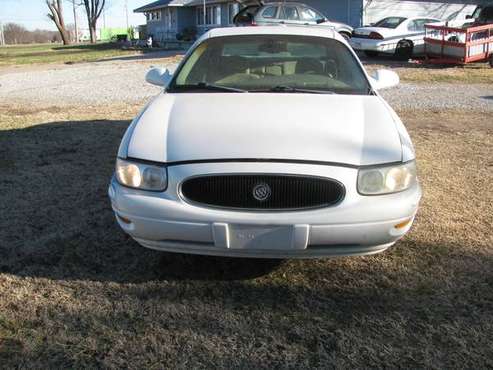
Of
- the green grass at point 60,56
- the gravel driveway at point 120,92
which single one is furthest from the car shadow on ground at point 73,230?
the green grass at point 60,56

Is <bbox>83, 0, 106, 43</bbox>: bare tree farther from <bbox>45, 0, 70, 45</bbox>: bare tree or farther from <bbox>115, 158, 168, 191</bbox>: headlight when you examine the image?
<bbox>115, 158, 168, 191</bbox>: headlight

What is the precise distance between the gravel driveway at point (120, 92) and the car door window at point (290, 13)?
6103 millimetres

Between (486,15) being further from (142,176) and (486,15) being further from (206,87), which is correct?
(142,176)

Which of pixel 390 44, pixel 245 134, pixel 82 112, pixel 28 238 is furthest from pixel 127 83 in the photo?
pixel 245 134

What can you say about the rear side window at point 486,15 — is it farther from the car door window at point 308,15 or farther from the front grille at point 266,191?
the front grille at point 266,191

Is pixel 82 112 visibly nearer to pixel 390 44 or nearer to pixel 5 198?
pixel 5 198

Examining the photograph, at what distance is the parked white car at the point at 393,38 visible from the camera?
16719mm

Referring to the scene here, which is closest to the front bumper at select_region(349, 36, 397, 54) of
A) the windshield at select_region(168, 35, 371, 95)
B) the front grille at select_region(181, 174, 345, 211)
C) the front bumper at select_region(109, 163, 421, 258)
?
the windshield at select_region(168, 35, 371, 95)

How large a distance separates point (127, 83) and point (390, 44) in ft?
28.9

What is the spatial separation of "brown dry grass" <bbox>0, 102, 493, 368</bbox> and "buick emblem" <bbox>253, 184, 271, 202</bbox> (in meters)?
0.64

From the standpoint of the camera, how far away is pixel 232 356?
2.48 m

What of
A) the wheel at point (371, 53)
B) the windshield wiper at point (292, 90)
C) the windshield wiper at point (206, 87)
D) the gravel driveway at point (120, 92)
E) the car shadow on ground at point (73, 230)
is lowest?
the car shadow on ground at point (73, 230)

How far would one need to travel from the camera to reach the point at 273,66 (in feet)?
14.1

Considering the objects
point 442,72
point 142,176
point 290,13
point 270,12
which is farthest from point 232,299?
point 290,13
